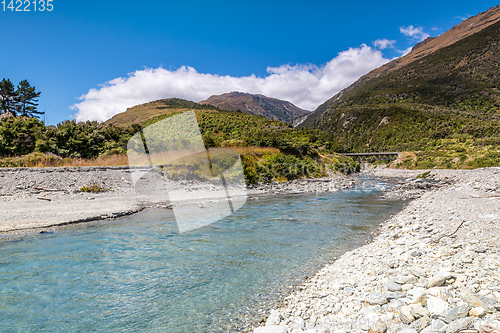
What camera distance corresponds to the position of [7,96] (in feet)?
180

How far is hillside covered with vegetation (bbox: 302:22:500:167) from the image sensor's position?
2971 inches

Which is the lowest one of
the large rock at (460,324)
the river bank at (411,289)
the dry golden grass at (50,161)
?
the river bank at (411,289)

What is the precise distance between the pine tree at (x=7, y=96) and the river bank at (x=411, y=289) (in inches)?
2809

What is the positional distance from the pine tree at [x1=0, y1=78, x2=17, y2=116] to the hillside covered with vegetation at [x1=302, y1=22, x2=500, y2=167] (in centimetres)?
8785

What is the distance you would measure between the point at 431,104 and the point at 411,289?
139 m

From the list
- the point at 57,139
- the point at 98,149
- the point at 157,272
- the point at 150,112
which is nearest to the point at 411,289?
the point at 157,272

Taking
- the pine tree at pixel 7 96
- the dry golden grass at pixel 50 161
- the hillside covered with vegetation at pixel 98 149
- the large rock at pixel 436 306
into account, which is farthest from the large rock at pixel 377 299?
the pine tree at pixel 7 96

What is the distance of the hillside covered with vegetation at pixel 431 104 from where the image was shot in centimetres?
7546

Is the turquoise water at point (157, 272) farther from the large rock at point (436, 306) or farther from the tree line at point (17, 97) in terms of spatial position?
the tree line at point (17, 97)

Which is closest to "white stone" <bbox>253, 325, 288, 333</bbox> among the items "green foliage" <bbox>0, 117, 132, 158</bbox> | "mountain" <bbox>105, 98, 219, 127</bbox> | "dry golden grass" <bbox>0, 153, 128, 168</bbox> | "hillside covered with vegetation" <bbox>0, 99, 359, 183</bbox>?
"hillside covered with vegetation" <bbox>0, 99, 359, 183</bbox>

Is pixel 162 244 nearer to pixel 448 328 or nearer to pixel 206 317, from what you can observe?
pixel 206 317

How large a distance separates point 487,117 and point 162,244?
116 m

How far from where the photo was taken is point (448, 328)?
275cm

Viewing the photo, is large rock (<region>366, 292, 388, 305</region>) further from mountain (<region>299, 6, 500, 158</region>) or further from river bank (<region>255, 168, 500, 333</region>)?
mountain (<region>299, 6, 500, 158</region>)
